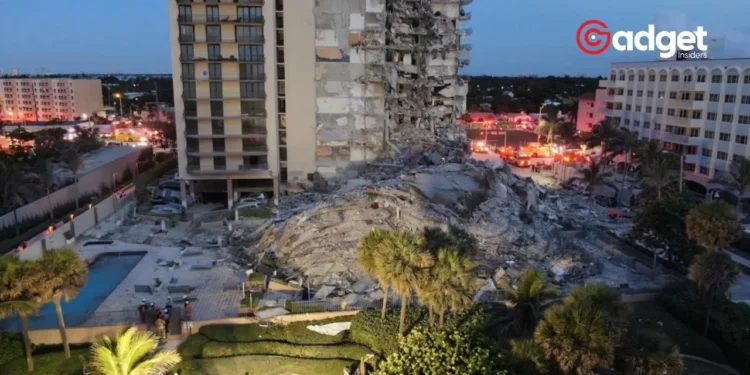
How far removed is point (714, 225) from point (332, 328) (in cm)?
2193

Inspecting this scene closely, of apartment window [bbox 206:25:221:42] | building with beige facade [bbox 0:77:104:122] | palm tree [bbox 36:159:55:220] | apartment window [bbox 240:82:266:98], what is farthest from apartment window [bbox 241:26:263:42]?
building with beige facade [bbox 0:77:104:122]

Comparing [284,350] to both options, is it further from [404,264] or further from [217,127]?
[217,127]

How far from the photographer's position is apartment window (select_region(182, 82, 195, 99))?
196 feet

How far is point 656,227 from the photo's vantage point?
3888 centimetres

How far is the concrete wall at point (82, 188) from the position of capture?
48.0 m

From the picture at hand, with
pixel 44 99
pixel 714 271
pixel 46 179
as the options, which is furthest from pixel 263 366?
pixel 44 99

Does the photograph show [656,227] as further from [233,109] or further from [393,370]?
[233,109]

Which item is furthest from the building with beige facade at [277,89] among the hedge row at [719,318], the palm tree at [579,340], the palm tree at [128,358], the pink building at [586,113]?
the pink building at [586,113]

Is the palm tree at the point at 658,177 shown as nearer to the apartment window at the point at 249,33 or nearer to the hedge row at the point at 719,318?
the hedge row at the point at 719,318

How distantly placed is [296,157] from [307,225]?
21863 millimetres

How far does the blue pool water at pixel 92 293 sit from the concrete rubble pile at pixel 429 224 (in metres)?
9.90

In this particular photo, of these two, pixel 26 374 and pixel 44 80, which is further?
pixel 44 80

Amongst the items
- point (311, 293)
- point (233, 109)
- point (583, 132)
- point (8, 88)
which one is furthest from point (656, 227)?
point (8, 88)

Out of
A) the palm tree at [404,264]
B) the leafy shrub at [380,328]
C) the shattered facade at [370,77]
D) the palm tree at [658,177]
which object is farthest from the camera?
the shattered facade at [370,77]
